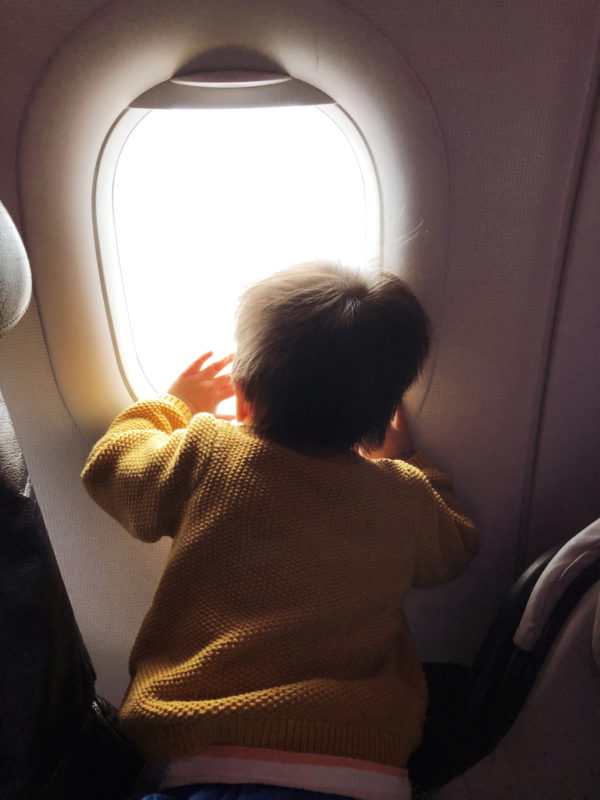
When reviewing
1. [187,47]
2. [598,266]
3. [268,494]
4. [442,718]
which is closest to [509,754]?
[442,718]

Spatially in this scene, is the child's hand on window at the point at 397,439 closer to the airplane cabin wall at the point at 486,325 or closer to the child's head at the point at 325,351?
the airplane cabin wall at the point at 486,325

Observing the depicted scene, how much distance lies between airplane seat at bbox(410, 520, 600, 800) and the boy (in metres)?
0.10

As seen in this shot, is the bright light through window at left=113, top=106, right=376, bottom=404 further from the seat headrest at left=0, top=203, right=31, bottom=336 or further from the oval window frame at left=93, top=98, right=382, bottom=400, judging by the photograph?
the seat headrest at left=0, top=203, right=31, bottom=336

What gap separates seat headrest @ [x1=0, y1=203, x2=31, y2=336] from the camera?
617 millimetres

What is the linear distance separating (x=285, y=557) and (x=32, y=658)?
11.9 inches

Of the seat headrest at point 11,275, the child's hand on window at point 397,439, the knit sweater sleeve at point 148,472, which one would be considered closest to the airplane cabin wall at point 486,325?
the child's hand on window at point 397,439

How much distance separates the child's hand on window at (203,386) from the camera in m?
1.03

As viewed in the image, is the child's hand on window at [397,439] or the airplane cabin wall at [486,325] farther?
the child's hand on window at [397,439]

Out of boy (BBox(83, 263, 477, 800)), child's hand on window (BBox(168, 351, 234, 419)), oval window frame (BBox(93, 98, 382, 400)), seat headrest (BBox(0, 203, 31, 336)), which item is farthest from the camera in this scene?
child's hand on window (BBox(168, 351, 234, 419))

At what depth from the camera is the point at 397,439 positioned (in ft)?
3.51

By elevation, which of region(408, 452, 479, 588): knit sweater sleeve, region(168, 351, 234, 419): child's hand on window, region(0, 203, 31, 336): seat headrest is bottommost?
region(408, 452, 479, 588): knit sweater sleeve

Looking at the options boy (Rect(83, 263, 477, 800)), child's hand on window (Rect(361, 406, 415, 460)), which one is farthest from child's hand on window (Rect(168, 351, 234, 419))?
child's hand on window (Rect(361, 406, 415, 460))

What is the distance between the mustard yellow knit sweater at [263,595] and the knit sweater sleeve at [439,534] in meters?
0.04

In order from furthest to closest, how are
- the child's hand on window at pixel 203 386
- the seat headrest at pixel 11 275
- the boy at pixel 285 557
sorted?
the child's hand on window at pixel 203 386 → the boy at pixel 285 557 → the seat headrest at pixel 11 275
